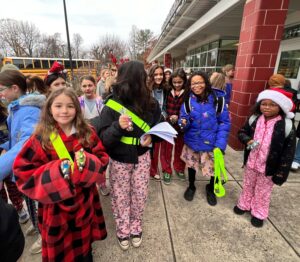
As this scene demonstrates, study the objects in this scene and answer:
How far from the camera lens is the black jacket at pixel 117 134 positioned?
65.1 inches

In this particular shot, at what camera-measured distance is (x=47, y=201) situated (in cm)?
128

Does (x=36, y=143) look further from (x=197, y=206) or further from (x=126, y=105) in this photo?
(x=197, y=206)

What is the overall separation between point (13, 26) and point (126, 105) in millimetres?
51372

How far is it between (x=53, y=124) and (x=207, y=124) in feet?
5.70

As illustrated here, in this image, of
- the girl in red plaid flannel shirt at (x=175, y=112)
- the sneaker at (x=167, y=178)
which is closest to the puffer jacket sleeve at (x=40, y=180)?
the girl in red plaid flannel shirt at (x=175, y=112)

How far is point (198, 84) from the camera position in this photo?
2.42 metres

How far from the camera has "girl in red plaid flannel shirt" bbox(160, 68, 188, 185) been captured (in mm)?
2883

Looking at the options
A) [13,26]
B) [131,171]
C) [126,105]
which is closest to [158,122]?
[126,105]

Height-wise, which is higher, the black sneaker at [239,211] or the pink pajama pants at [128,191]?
the pink pajama pants at [128,191]

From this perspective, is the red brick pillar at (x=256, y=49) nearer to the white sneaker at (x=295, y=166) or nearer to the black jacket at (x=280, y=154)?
the white sneaker at (x=295, y=166)

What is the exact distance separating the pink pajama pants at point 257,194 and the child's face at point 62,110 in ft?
6.88

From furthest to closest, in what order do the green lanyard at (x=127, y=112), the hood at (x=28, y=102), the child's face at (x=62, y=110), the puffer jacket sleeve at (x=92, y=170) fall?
1. the green lanyard at (x=127, y=112)
2. the hood at (x=28, y=102)
3. the child's face at (x=62, y=110)
4. the puffer jacket sleeve at (x=92, y=170)

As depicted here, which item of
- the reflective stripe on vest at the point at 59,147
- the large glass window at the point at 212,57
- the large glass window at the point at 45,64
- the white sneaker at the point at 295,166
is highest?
the large glass window at the point at 212,57

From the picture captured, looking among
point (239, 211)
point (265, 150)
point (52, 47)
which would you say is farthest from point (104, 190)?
point (52, 47)
